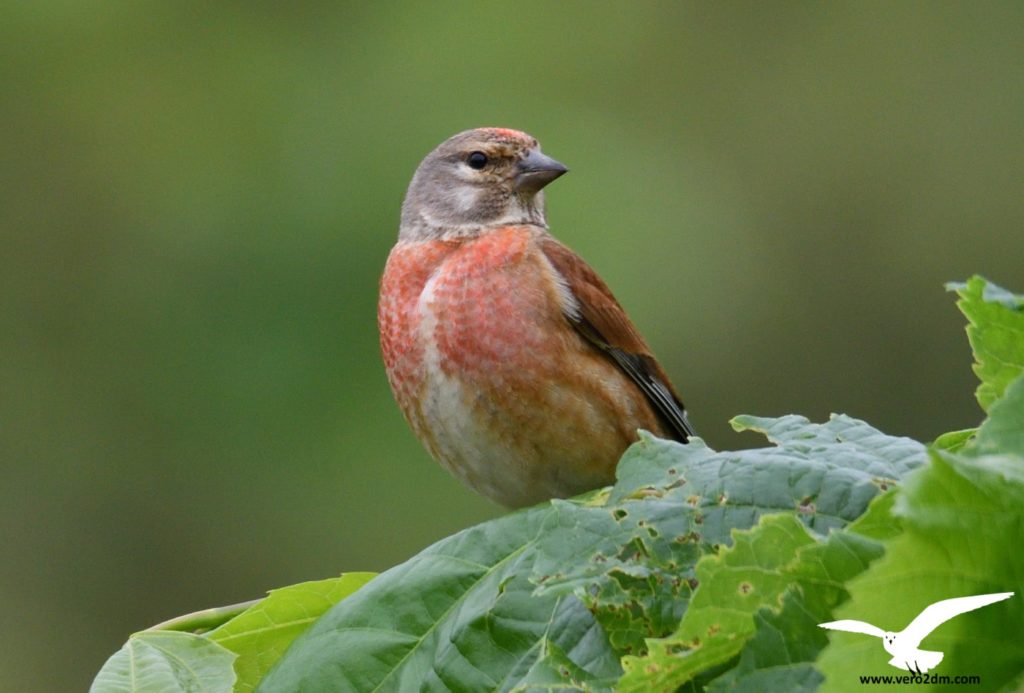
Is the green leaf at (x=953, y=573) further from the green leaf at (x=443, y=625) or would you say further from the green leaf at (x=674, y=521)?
the green leaf at (x=443, y=625)

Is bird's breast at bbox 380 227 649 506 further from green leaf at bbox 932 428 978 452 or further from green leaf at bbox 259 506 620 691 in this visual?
green leaf at bbox 932 428 978 452

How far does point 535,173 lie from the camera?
514 centimetres

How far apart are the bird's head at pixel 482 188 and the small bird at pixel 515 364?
70 mm

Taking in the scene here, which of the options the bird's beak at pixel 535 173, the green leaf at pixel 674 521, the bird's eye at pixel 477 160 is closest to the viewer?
the green leaf at pixel 674 521

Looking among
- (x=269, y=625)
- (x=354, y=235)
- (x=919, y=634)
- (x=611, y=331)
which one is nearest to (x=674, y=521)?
(x=919, y=634)

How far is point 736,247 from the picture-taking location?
11.2 meters

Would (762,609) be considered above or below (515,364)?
above

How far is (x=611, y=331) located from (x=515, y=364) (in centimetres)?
50

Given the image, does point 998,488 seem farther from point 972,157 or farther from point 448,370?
point 972,157

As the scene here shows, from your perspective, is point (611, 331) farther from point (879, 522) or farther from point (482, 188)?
point (879, 522)

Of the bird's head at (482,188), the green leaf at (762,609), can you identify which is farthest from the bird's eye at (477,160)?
the green leaf at (762,609)

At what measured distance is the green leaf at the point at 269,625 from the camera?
7.99ft

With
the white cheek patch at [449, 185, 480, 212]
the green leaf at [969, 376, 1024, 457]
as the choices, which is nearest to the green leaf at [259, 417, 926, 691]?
the green leaf at [969, 376, 1024, 457]

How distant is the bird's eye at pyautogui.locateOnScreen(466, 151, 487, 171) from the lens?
525 centimetres
